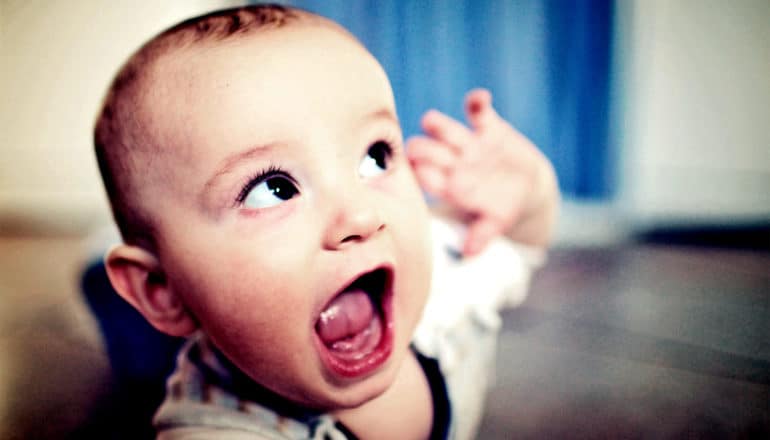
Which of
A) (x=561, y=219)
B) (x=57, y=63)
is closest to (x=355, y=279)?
(x=57, y=63)

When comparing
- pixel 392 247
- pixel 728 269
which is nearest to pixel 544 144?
pixel 728 269

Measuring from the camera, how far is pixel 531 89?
2.33 feet

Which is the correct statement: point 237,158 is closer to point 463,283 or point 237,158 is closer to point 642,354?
point 463,283

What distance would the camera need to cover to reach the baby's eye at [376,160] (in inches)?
11.0

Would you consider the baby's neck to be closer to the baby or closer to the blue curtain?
the baby

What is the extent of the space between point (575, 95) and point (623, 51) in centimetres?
9

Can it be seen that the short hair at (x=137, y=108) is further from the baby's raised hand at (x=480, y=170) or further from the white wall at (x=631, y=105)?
the baby's raised hand at (x=480, y=170)

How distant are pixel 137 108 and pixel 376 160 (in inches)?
4.7

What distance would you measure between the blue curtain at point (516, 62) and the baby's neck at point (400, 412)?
0.19 meters

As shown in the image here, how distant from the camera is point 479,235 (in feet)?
1.49

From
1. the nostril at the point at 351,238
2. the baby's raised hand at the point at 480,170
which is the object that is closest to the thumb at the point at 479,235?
the baby's raised hand at the point at 480,170

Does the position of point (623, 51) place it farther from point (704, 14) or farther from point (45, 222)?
point (45, 222)

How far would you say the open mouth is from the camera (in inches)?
10.8

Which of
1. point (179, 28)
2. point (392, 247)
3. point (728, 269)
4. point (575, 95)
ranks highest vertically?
point (179, 28)
